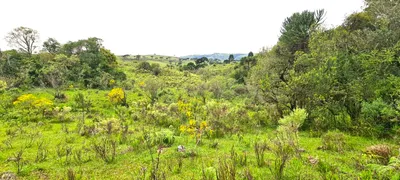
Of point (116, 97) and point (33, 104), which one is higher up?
point (33, 104)

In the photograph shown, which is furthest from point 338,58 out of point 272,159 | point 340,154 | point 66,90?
point 66,90

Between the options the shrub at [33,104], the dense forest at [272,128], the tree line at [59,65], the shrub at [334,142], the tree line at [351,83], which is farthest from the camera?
the tree line at [59,65]

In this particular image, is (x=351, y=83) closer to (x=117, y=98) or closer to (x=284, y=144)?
(x=284, y=144)

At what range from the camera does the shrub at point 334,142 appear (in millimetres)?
8541

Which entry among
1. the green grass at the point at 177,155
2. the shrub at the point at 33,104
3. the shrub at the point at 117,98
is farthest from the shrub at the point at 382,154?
the shrub at the point at 117,98

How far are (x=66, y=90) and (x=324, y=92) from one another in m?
30.7

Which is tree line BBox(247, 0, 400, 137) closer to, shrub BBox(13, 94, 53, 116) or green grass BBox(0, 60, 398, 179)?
green grass BBox(0, 60, 398, 179)

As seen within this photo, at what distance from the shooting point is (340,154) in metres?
8.03

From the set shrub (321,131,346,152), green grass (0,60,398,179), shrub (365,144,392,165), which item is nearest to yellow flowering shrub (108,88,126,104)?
green grass (0,60,398,179)

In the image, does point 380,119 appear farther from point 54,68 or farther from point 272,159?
point 54,68

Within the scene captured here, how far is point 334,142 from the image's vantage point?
8.92 m

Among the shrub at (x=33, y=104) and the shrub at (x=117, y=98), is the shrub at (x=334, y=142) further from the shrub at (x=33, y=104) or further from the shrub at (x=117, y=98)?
the shrub at (x=33, y=104)

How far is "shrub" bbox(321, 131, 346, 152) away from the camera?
8541 millimetres

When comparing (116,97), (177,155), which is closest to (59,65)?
(116,97)
